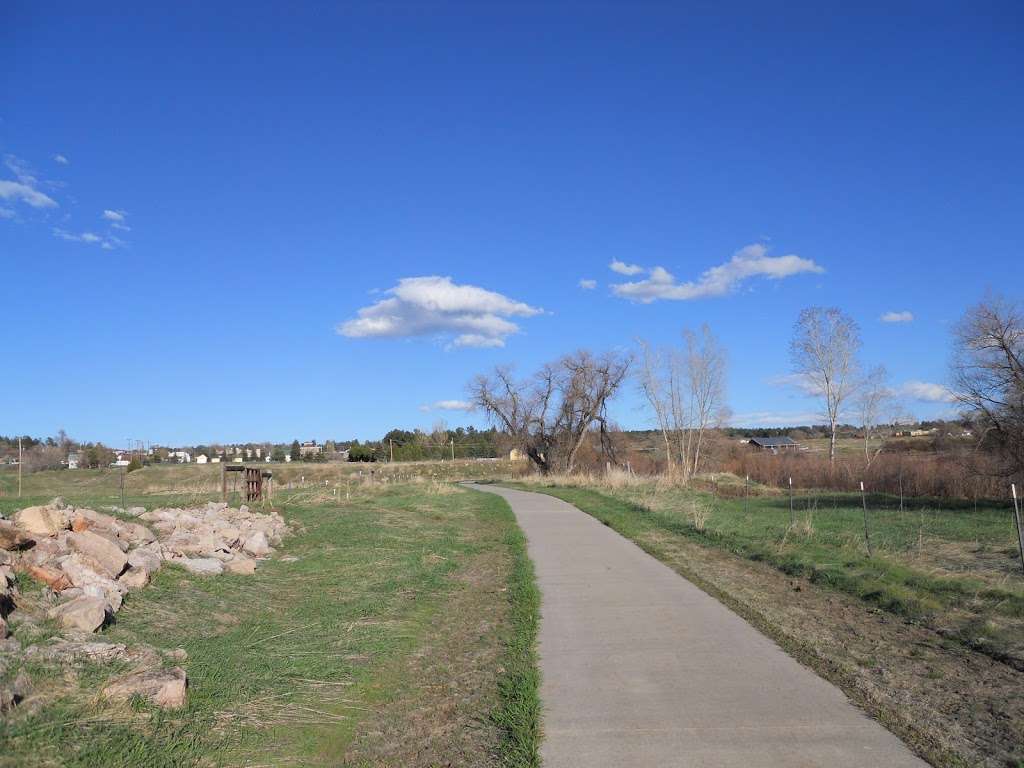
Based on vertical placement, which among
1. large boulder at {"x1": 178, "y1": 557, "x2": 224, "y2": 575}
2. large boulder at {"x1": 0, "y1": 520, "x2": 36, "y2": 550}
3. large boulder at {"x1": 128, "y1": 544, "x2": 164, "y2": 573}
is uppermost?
large boulder at {"x1": 0, "y1": 520, "x2": 36, "y2": 550}

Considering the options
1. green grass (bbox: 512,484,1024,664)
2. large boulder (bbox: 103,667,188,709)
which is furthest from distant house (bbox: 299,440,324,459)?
large boulder (bbox: 103,667,188,709)

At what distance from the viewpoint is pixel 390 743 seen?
5.14 meters

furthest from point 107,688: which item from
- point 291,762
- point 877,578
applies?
point 877,578

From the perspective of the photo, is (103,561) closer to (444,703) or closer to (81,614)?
(81,614)

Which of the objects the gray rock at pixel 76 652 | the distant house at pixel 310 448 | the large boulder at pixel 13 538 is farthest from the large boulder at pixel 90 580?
the distant house at pixel 310 448

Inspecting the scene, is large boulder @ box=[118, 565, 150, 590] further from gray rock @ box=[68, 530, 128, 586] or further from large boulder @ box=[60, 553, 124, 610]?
large boulder @ box=[60, 553, 124, 610]

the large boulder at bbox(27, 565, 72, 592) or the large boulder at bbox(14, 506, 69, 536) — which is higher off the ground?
the large boulder at bbox(14, 506, 69, 536)

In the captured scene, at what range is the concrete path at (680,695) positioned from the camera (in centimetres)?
473

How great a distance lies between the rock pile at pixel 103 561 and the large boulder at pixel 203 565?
0.01 metres

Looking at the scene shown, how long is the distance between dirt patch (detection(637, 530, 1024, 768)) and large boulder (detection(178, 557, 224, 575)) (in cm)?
698

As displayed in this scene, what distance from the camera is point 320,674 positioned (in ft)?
21.5

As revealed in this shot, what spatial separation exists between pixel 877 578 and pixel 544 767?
310 inches

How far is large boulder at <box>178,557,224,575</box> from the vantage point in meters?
10.2

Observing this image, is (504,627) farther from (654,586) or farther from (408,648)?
(654,586)
